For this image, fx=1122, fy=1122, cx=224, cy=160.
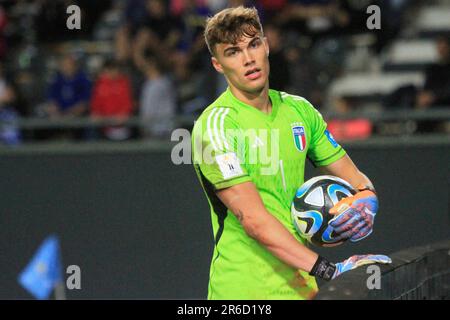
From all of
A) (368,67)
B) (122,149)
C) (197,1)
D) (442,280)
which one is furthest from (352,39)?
(442,280)

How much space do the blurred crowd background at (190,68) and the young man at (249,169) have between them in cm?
552

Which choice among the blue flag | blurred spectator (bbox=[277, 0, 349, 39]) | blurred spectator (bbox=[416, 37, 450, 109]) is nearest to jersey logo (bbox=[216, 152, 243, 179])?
the blue flag

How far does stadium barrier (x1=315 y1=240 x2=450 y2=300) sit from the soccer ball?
1.14 ft

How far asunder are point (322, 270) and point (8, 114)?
818 centimetres

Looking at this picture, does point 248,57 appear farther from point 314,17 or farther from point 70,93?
point 314,17

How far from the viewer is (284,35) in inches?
520

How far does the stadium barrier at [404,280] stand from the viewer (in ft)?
14.8

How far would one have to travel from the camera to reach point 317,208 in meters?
5.36

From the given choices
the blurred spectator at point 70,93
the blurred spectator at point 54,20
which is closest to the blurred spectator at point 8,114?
the blurred spectator at point 70,93

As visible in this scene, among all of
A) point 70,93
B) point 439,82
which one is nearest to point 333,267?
point 439,82

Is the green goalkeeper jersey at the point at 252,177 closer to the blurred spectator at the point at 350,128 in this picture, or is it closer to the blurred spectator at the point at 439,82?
the blurred spectator at the point at 350,128

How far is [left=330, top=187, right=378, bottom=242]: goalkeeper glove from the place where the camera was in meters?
5.34
